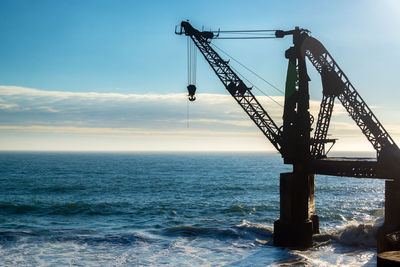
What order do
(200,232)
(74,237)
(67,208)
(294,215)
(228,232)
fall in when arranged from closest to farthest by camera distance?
(294,215)
(74,237)
(228,232)
(200,232)
(67,208)

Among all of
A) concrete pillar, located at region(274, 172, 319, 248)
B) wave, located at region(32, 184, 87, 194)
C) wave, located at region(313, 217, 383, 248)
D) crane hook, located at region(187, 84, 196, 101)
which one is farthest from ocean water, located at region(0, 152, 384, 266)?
crane hook, located at region(187, 84, 196, 101)

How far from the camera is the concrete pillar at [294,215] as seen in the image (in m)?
25.8

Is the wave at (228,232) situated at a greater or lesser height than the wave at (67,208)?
greater

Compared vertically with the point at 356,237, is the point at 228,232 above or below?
below

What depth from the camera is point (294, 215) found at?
25938mm

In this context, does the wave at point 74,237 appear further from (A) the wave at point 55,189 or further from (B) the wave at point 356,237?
(A) the wave at point 55,189

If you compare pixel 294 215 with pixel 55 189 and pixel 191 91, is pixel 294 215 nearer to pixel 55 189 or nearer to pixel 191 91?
pixel 191 91

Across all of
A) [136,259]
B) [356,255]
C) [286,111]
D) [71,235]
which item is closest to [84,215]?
[71,235]

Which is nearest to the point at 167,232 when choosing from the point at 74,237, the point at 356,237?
the point at 74,237

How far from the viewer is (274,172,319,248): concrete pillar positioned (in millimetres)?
25766

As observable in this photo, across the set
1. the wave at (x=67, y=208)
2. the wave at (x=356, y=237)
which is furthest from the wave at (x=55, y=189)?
the wave at (x=356, y=237)

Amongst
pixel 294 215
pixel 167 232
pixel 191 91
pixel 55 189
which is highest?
pixel 191 91

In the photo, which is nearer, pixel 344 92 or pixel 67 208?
pixel 344 92

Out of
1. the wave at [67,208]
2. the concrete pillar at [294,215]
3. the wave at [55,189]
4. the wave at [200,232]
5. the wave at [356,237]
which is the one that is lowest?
the wave at [55,189]
